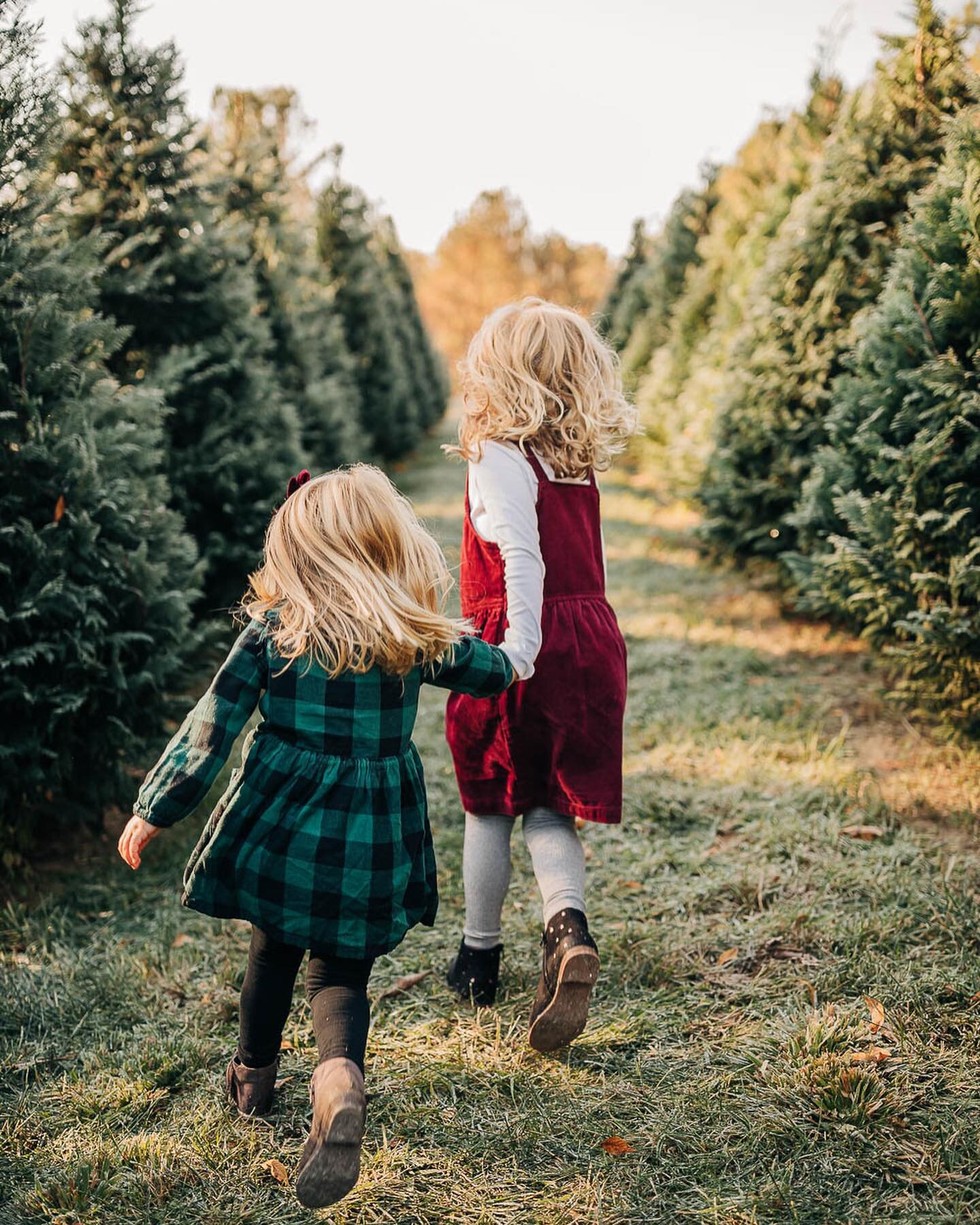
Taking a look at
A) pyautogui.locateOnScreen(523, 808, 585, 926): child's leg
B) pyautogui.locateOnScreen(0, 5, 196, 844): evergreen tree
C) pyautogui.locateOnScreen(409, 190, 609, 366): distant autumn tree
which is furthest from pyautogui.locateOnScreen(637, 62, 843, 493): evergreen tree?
pyautogui.locateOnScreen(409, 190, 609, 366): distant autumn tree

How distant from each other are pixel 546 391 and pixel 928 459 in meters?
2.43

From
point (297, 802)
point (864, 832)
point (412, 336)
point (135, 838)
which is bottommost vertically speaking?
point (864, 832)

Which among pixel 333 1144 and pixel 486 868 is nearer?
pixel 333 1144

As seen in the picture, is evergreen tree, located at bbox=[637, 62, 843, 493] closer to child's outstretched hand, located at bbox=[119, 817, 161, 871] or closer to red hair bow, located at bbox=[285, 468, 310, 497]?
red hair bow, located at bbox=[285, 468, 310, 497]

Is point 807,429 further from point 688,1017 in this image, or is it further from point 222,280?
point 688,1017

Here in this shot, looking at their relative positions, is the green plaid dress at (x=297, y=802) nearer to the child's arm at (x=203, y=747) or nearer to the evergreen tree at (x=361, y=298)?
the child's arm at (x=203, y=747)

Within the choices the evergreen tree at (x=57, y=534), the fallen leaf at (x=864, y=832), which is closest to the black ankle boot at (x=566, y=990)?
the fallen leaf at (x=864, y=832)

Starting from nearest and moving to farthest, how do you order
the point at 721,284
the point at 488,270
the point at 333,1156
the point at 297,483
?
the point at 333,1156 < the point at 297,483 < the point at 721,284 < the point at 488,270

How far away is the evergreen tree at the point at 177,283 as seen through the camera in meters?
5.13

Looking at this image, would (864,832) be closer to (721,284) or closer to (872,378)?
(872,378)

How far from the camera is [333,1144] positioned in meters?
1.81

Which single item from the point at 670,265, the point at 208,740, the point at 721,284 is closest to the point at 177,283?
the point at 208,740

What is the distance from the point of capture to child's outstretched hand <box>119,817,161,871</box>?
2102 mm

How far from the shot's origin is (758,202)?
34.5ft
